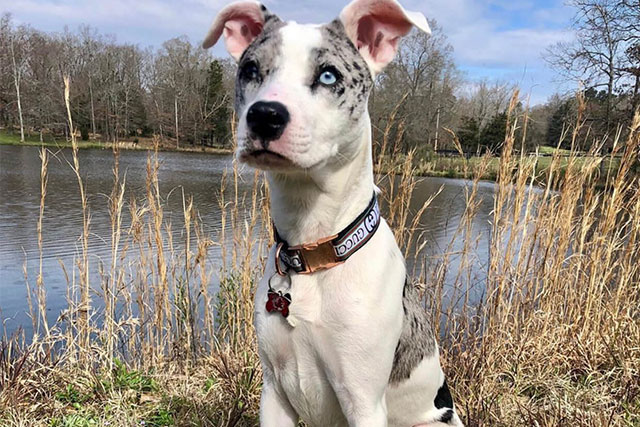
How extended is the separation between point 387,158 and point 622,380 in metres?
2.58

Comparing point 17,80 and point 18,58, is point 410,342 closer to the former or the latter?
point 17,80

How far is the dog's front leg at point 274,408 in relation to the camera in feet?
6.06

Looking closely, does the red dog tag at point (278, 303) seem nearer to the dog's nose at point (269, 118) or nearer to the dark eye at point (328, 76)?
the dog's nose at point (269, 118)

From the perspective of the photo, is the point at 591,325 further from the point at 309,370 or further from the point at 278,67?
the point at 278,67

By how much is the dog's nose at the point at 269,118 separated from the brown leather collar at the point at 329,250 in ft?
1.50

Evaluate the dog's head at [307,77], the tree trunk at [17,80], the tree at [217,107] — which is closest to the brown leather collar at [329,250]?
the dog's head at [307,77]

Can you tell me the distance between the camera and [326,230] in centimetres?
170

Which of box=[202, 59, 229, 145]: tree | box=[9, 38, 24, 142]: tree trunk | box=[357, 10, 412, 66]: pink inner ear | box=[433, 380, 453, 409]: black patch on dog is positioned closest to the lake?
box=[202, 59, 229, 145]: tree

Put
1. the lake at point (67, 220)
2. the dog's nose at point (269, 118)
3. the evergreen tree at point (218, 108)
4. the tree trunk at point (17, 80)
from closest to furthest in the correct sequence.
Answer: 1. the dog's nose at point (269, 118)
2. the evergreen tree at point (218, 108)
3. the lake at point (67, 220)
4. the tree trunk at point (17, 80)

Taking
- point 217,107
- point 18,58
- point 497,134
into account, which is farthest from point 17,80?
point 217,107

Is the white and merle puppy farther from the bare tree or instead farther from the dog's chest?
the bare tree

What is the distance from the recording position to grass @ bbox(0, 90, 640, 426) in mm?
2947

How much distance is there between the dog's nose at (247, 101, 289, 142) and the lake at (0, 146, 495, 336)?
260 cm

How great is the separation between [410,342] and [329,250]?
0.57m
